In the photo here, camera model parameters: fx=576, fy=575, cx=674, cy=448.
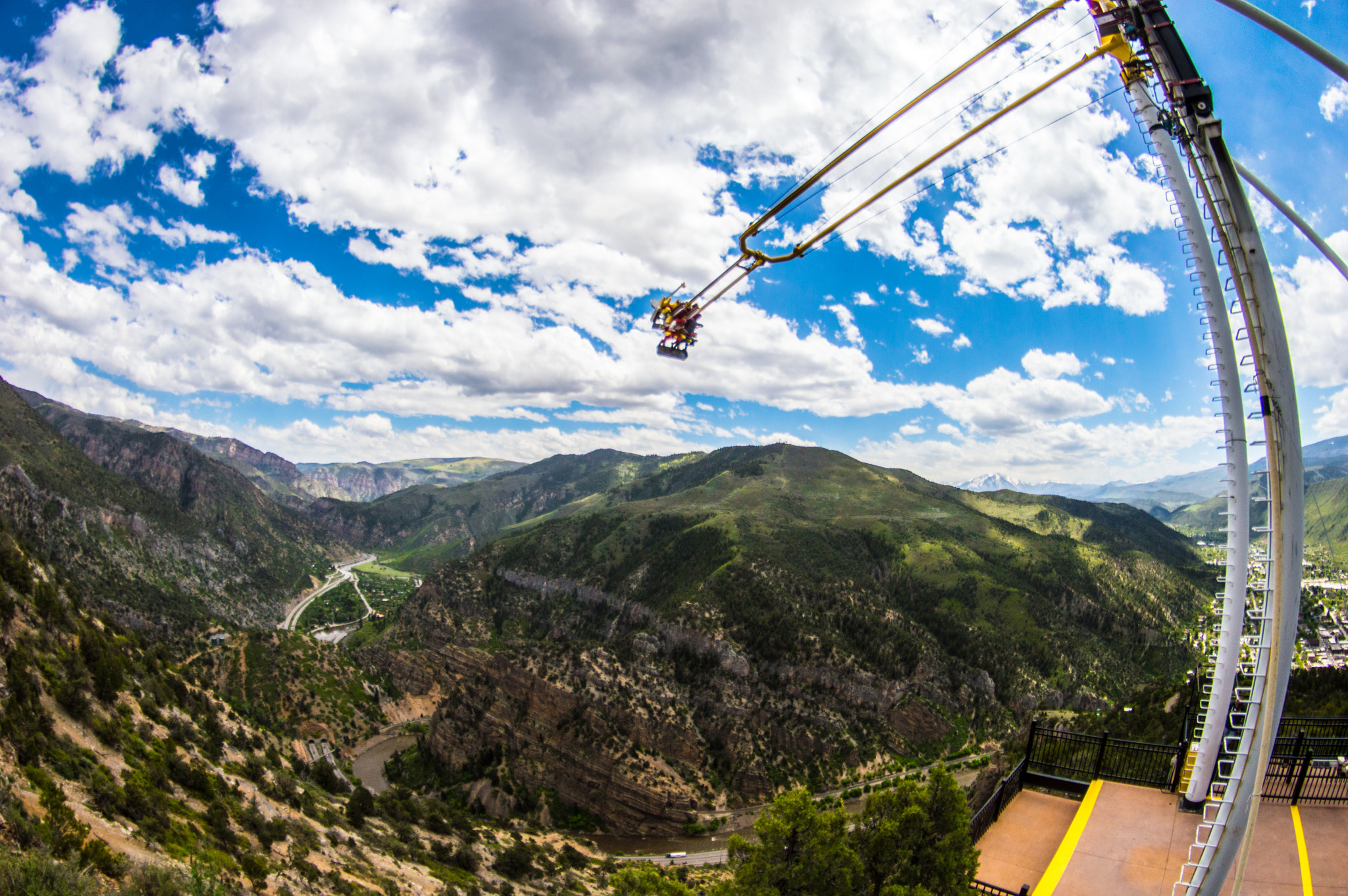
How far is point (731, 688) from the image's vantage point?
318 feet

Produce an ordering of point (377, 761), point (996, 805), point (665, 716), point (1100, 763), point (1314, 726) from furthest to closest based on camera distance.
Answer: point (377, 761) → point (665, 716) → point (1314, 726) → point (996, 805) → point (1100, 763)

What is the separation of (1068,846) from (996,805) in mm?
2675

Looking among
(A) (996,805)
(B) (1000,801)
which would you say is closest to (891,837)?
(A) (996,805)

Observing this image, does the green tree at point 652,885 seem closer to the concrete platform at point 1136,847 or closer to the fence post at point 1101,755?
the concrete platform at point 1136,847

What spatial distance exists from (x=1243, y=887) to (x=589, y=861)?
62.2m

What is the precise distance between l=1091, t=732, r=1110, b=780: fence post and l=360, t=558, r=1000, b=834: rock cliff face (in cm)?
6321

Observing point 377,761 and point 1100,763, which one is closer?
point 1100,763

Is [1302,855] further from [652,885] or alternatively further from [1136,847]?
[652,885]

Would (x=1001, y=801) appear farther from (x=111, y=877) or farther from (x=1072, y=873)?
(x=111, y=877)

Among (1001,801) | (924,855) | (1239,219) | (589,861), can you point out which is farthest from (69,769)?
(589,861)

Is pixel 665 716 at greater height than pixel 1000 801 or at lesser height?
lesser

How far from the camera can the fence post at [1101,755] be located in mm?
17312

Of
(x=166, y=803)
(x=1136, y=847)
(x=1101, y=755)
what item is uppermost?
(x=1101, y=755)

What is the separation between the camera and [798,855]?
19.8 meters
